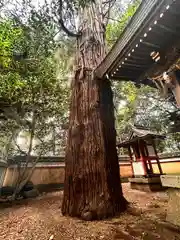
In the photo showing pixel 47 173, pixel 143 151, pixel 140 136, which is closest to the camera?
pixel 140 136

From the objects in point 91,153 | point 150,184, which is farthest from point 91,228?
point 150,184

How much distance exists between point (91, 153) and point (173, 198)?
152 cm

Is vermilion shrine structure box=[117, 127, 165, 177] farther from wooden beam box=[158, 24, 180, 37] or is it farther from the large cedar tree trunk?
wooden beam box=[158, 24, 180, 37]

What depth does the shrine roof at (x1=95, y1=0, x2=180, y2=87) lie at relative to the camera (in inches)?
81.3

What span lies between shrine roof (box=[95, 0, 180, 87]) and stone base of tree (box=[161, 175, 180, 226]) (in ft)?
6.01

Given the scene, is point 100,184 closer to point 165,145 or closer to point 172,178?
point 172,178

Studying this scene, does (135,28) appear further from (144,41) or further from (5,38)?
(5,38)

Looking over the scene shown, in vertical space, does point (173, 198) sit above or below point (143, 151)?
below

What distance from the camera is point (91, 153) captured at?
2.98 metres

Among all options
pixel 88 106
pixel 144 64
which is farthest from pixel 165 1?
pixel 88 106

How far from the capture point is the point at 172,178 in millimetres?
2488

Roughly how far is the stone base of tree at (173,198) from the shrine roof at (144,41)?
183 cm

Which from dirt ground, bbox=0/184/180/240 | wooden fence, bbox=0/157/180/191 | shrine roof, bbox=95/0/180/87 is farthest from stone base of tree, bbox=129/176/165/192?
shrine roof, bbox=95/0/180/87

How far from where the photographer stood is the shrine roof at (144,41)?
2064mm
